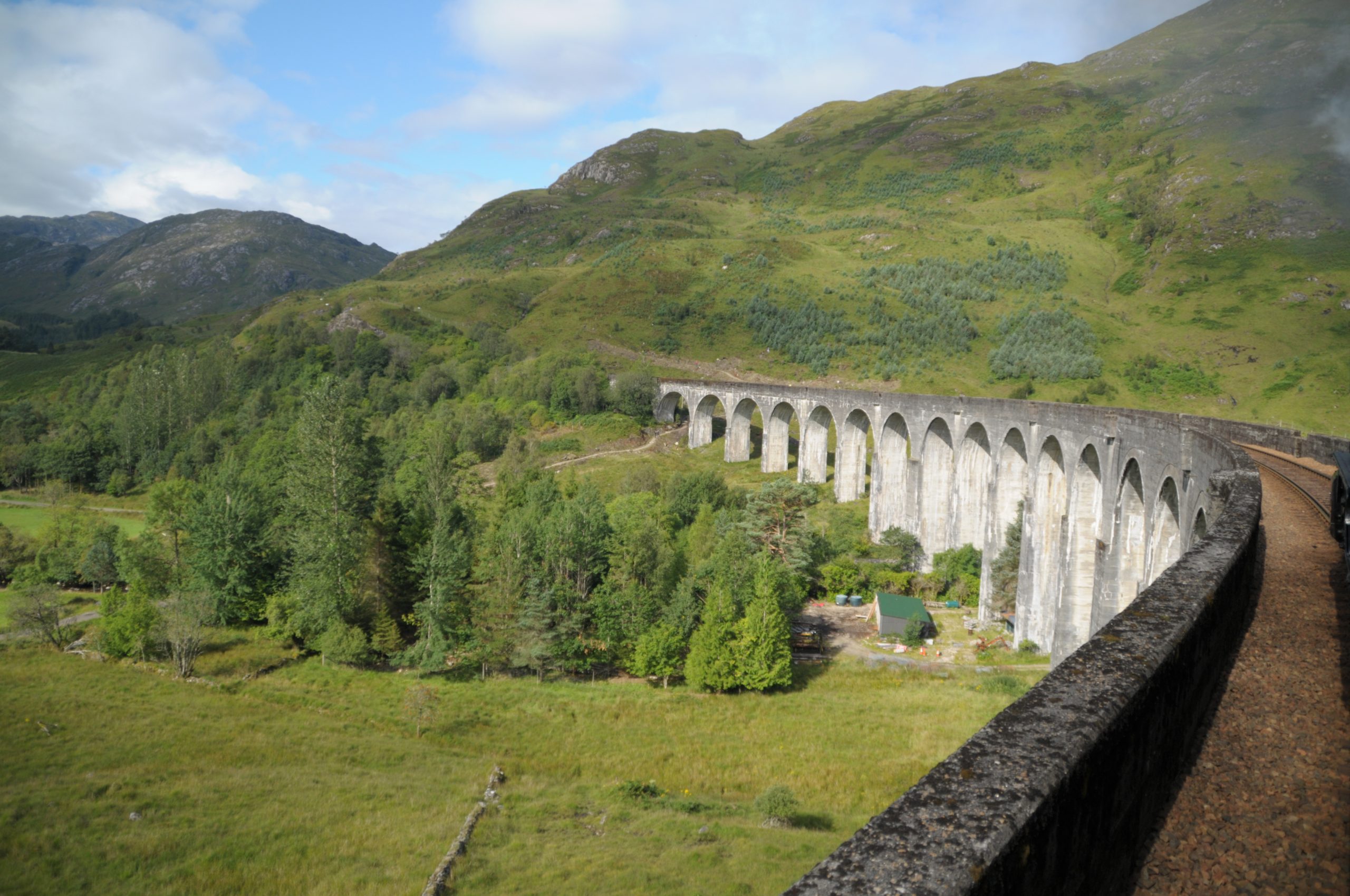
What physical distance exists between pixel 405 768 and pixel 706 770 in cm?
1010

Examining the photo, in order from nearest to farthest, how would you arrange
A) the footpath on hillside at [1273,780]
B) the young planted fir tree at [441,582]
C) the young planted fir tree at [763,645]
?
the footpath on hillside at [1273,780] < the young planted fir tree at [763,645] < the young planted fir tree at [441,582]

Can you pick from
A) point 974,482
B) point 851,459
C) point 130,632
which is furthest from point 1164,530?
point 130,632

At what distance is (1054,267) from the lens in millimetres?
100688

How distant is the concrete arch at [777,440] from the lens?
62.6 metres

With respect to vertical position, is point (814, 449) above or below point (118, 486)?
above

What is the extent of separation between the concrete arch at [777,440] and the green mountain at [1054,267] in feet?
63.1

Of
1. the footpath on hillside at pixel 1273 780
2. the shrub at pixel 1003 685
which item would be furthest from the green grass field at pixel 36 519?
the footpath on hillside at pixel 1273 780

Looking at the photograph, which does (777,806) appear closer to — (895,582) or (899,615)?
(899,615)

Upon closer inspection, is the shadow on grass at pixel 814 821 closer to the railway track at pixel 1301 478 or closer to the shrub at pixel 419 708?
the railway track at pixel 1301 478

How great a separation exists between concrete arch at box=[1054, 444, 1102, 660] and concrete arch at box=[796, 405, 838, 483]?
2953cm

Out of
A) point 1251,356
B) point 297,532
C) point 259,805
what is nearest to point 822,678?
point 259,805

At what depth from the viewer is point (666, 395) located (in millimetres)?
79250

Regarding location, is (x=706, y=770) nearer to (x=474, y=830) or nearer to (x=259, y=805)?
(x=474, y=830)

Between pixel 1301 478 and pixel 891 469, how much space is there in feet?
105
